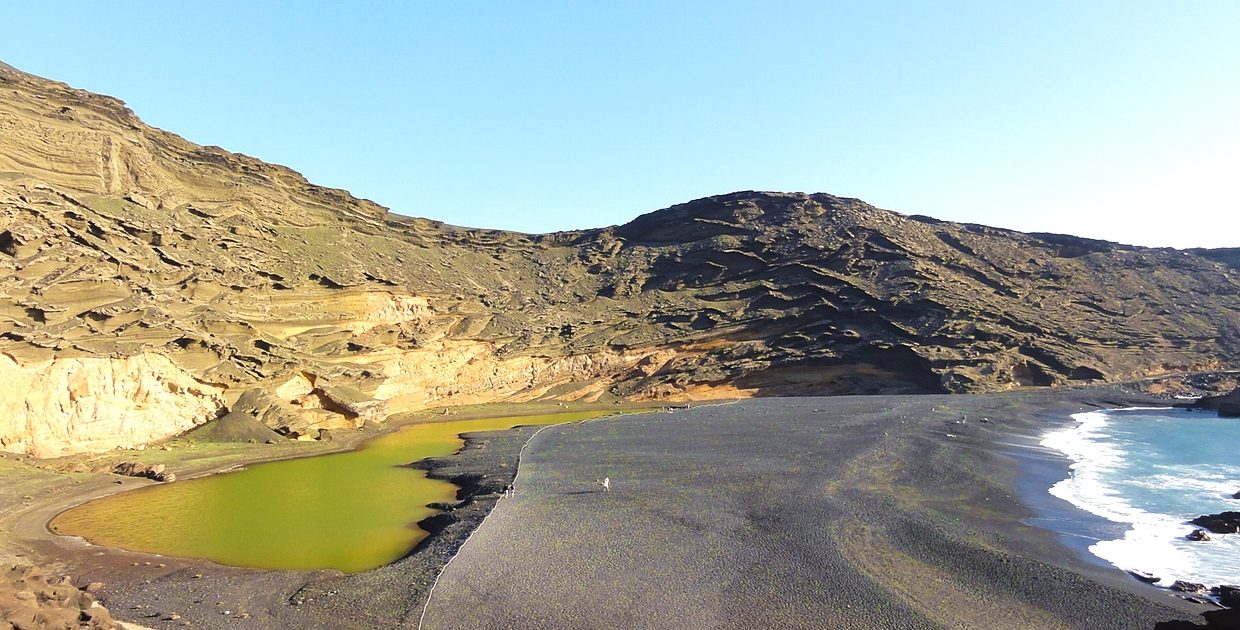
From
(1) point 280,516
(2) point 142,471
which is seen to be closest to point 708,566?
(1) point 280,516

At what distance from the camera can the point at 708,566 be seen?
1266 cm

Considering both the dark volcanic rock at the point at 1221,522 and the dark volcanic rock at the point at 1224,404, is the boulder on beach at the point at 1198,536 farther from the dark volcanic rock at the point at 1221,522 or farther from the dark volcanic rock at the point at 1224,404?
the dark volcanic rock at the point at 1224,404

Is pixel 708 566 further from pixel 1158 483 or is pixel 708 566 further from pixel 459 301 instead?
pixel 459 301

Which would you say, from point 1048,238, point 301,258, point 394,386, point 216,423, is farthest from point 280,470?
point 1048,238

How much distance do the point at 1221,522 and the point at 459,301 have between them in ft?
136

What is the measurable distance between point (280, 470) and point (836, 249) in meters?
48.8

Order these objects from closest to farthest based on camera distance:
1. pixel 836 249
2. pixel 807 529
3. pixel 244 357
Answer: pixel 807 529 → pixel 244 357 → pixel 836 249

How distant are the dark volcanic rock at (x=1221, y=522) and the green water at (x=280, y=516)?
18.5 metres

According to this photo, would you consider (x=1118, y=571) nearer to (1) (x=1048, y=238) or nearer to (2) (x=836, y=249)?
(2) (x=836, y=249)

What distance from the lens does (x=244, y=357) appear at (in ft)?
99.4

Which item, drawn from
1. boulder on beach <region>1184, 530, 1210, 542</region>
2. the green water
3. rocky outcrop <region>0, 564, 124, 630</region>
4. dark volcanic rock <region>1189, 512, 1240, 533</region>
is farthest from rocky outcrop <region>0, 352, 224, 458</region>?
dark volcanic rock <region>1189, 512, 1240, 533</region>

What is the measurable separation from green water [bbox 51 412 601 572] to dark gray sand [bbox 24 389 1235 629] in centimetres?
103

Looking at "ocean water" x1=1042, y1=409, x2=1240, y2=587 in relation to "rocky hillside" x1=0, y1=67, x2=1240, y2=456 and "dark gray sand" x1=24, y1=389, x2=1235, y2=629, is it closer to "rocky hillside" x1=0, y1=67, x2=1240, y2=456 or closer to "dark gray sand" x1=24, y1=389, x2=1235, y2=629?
"dark gray sand" x1=24, y1=389, x2=1235, y2=629

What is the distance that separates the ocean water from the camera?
1392 cm
